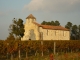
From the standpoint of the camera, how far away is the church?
208 feet

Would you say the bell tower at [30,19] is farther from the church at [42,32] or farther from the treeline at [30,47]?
the treeline at [30,47]

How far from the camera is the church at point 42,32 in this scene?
63406 mm

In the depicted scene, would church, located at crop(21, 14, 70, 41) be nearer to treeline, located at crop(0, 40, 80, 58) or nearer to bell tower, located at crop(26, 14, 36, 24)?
bell tower, located at crop(26, 14, 36, 24)

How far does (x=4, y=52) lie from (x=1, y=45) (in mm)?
952

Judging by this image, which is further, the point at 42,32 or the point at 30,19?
the point at 30,19

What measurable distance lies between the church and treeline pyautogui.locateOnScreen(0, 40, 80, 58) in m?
26.5

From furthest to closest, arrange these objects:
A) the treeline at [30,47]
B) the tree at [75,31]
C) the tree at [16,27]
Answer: the tree at [75,31] < the tree at [16,27] < the treeline at [30,47]

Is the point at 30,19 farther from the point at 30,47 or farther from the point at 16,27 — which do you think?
the point at 30,47

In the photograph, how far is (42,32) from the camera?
63375 millimetres

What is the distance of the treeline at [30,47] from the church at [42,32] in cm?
2649

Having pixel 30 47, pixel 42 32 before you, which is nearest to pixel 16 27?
pixel 42 32

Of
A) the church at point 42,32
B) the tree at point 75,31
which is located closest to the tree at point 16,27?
the church at point 42,32

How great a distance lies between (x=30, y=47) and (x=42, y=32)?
3606 centimetres

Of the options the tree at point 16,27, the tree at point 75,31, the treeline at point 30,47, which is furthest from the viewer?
the tree at point 75,31
